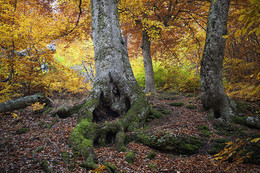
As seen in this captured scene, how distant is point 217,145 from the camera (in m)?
3.64

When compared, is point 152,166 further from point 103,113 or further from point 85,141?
point 103,113

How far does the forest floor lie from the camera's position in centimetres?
258

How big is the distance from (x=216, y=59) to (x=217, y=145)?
8.59ft

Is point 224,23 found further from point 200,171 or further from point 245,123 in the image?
point 200,171

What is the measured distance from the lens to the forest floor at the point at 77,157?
2580mm

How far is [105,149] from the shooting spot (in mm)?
3648

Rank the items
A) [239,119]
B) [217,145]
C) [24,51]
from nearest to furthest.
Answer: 1. [217,145]
2. [239,119]
3. [24,51]

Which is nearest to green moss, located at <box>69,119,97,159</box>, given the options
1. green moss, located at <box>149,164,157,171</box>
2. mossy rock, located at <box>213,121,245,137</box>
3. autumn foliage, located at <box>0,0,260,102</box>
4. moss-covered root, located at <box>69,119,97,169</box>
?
moss-covered root, located at <box>69,119,97,169</box>

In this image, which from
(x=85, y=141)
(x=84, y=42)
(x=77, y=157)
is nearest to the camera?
(x=77, y=157)

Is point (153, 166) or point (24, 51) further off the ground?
→ point (24, 51)

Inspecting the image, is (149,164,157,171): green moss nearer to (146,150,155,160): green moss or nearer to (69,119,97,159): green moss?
(146,150,155,160): green moss

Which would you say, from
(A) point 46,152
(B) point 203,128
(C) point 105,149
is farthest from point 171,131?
(A) point 46,152

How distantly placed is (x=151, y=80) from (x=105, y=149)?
6.60 meters

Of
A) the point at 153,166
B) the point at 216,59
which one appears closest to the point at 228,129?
the point at 216,59
